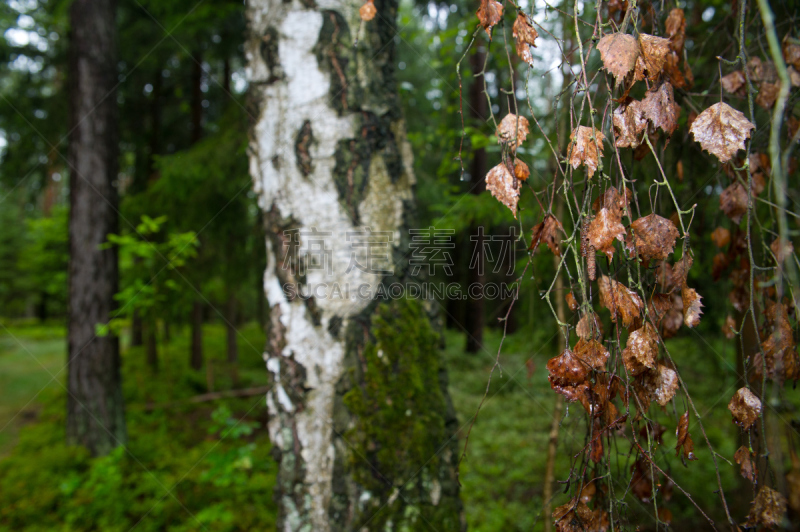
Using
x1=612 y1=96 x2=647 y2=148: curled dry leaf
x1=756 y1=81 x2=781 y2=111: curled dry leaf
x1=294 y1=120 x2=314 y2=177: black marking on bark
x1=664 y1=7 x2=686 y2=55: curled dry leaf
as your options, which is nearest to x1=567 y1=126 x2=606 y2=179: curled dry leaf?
x1=612 y1=96 x2=647 y2=148: curled dry leaf

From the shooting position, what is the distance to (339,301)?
1601 millimetres

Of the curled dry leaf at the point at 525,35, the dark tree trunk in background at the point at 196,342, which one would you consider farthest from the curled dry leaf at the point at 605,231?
the dark tree trunk in background at the point at 196,342

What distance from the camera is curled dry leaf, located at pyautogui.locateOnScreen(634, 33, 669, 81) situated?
822mm

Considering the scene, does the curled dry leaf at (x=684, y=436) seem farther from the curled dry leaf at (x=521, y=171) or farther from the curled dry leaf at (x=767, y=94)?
the curled dry leaf at (x=767, y=94)

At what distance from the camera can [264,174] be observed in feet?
5.59

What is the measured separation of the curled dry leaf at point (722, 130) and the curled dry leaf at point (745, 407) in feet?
1.71

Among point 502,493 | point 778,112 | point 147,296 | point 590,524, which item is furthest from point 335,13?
point 502,493

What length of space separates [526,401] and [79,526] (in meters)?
6.00

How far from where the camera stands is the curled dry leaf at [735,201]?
1.24 m

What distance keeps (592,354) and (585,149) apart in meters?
0.43

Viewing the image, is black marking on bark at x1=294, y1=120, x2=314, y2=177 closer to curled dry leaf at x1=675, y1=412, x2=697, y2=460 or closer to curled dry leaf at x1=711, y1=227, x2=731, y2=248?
curled dry leaf at x1=675, y1=412, x2=697, y2=460

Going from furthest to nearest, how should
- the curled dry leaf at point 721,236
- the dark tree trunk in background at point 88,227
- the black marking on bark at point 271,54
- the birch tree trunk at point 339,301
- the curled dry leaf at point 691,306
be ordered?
the dark tree trunk in background at point 88,227 < the black marking on bark at point 271,54 < the birch tree trunk at point 339,301 < the curled dry leaf at point 721,236 < the curled dry leaf at point 691,306

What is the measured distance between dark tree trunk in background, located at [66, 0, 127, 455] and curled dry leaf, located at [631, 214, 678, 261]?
16.3ft

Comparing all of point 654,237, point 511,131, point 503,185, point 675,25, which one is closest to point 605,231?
point 654,237
